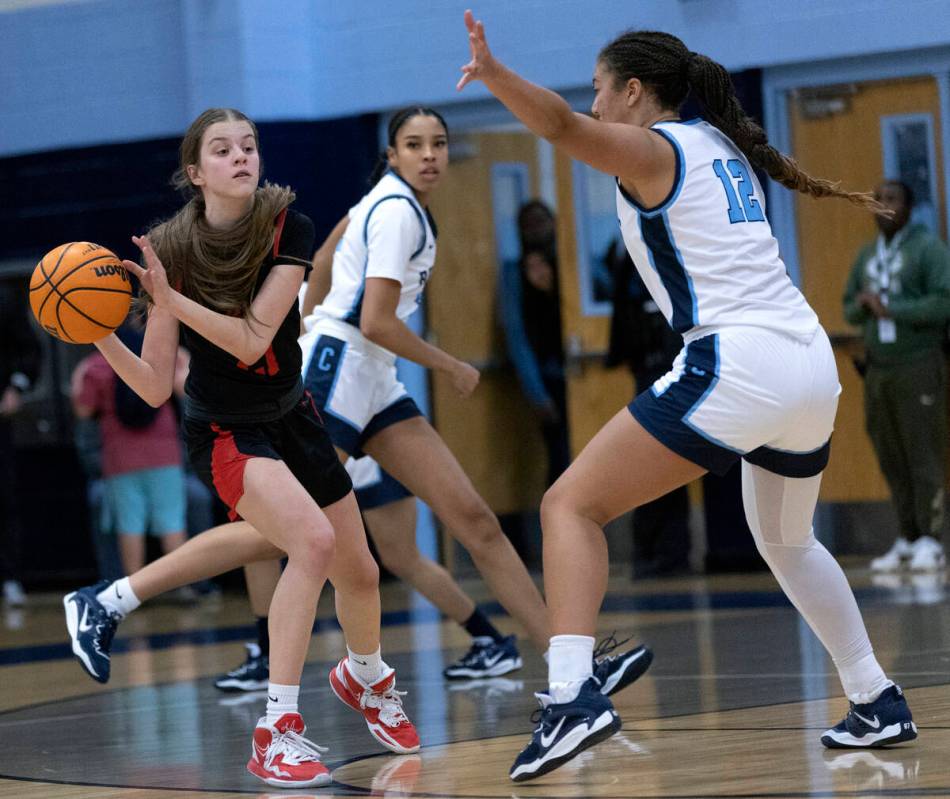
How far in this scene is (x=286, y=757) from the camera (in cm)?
444

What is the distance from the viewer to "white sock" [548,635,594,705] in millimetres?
4160

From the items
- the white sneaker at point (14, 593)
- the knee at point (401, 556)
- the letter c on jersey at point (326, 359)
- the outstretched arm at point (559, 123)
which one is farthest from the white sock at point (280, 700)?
the white sneaker at point (14, 593)

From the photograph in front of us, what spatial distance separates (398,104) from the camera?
34.9 ft

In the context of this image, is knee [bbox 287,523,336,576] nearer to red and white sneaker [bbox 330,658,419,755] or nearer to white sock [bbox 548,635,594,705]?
red and white sneaker [bbox 330,658,419,755]

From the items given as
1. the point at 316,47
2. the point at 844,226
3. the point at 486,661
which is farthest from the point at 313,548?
the point at 316,47

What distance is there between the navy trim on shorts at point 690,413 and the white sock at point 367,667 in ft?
3.88

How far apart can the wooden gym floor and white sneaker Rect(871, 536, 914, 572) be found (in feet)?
1.21

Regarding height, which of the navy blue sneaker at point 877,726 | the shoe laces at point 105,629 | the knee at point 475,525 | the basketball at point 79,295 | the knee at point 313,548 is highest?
the basketball at point 79,295

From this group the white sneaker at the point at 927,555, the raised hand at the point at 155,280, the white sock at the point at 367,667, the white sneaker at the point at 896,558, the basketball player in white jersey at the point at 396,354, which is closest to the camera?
the raised hand at the point at 155,280

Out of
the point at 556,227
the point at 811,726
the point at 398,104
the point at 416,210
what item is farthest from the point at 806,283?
the point at 811,726

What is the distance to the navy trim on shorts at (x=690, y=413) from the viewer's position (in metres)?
4.19

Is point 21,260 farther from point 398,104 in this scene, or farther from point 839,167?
point 839,167

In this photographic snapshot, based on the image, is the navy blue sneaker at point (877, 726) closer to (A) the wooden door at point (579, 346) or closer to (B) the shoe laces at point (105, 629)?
(B) the shoe laces at point (105, 629)

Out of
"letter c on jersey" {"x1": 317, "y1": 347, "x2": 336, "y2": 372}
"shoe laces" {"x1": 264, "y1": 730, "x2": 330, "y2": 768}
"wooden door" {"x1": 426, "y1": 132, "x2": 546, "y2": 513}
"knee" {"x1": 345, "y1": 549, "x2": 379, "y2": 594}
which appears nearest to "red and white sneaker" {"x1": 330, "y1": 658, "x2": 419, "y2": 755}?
"knee" {"x1": 345, "y1": 549, "x2": 379, "y2": 594}
